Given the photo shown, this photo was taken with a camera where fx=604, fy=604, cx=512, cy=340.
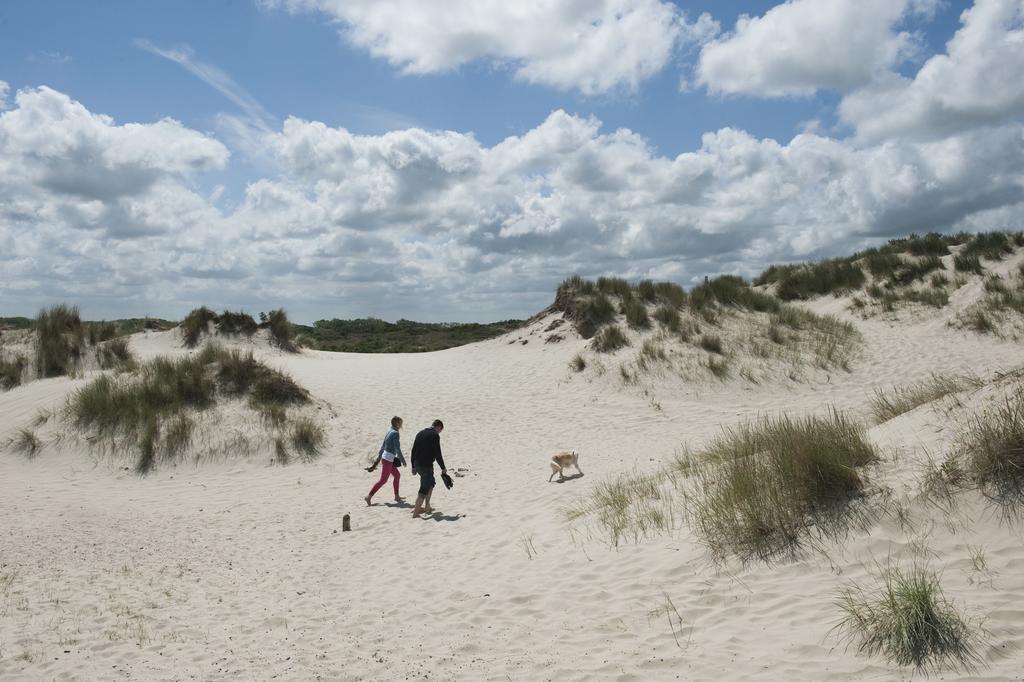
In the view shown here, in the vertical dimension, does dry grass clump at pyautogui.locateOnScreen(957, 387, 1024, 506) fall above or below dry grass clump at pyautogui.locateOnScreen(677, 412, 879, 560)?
above

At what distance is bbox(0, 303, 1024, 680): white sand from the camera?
469 centimetres

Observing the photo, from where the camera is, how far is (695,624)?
4.98 m

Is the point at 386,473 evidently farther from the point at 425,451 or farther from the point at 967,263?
the point at 967,263

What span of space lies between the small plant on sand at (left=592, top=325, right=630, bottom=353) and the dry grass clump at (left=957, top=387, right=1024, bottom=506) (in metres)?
15.2

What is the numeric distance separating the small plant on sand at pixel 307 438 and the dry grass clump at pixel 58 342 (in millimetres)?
8257

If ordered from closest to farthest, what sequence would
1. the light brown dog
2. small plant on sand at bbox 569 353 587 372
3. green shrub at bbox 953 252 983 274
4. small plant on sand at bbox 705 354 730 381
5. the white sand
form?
the white sand, the light brown dog, small plant on sand at bbox 705 354 730 381, small plant on sand at bbox 569 353 587 372, green shrub at bbox 953 252 983 274

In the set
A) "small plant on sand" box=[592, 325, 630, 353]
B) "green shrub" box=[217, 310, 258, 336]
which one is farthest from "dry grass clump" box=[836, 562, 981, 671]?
"green shrub" box=[217, 310, 258, 336]

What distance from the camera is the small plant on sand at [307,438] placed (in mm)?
14430

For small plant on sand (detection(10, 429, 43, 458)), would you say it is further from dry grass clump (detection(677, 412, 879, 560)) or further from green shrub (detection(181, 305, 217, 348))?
dry grass clump (detection(677, 412, 879, 560))

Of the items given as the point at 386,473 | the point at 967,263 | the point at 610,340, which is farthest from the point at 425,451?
the point at 967,263

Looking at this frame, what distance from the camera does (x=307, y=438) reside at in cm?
1459

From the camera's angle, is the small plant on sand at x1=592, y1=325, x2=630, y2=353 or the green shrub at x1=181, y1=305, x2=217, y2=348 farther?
the green shrub at x1=181, y1=305, x2=217, y2=348

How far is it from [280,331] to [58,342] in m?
8.21

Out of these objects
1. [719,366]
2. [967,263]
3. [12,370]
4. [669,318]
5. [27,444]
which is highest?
[967,263]
